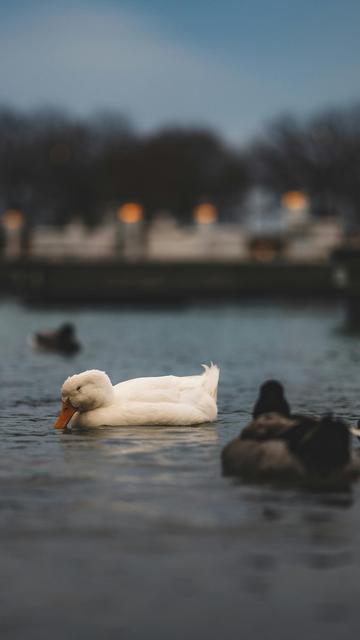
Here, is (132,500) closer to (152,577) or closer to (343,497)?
(343,497)

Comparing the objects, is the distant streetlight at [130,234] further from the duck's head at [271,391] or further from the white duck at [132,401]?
the duck's head at [271,391]

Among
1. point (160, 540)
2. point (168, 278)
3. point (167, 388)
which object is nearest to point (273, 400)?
point (167, 388)

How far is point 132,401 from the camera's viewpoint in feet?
43.8

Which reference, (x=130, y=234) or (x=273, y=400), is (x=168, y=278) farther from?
(x=273, y=400)

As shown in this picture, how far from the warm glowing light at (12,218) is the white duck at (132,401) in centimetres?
10197

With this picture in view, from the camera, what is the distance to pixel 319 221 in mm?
96375

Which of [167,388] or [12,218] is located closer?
[167,388]

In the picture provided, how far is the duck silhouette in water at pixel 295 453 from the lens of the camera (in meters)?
9.70

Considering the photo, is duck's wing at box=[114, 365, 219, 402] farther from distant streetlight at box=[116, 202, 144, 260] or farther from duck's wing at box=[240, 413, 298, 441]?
distant streetlight at box=[116, 202, 144, 260]

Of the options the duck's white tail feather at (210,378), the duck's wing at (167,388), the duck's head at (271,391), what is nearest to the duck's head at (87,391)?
the duck's wing at (167,388)

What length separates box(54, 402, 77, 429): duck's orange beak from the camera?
43.7 feet

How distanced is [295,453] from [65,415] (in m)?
3.85

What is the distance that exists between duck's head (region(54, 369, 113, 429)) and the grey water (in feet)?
0.83

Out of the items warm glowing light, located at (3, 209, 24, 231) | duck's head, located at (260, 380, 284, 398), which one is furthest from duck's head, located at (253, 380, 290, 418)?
warm glowing light, located at (3, 209, 24, 231)
